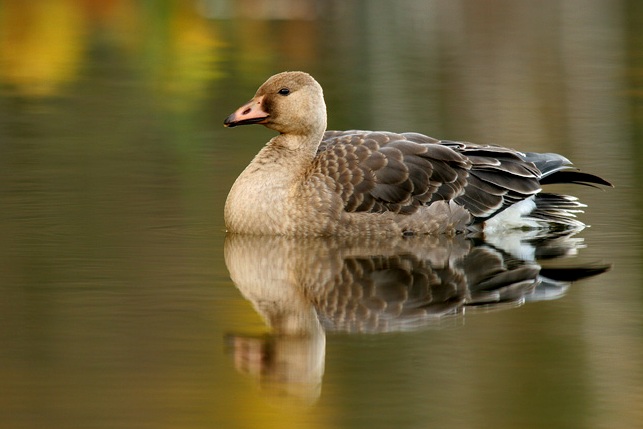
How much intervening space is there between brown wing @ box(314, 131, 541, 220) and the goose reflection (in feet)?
1.20

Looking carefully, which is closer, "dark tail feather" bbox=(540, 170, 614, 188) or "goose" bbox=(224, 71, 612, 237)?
"goose" bbox=(224, 71, 612, 237)

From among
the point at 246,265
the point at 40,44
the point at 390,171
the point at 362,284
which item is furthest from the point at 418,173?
the point at 40,44

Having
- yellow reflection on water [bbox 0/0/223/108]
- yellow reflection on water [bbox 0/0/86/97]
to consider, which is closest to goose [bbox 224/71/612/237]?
yellow reflection on water [bbox 0/0/223/108]

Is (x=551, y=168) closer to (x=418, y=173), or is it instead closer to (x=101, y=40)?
(x=418, y=173)

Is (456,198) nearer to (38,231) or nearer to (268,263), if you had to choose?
(268,263)

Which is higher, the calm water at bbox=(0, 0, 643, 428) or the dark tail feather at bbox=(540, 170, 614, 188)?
the dark tail feather at bbox=(540, 170, 614, 188)

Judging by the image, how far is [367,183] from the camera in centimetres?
1212

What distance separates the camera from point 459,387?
24.6 feet

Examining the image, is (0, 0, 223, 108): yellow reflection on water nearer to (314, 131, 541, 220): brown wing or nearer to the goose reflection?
(314, 131, 541, 220): brown wing

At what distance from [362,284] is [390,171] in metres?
2.30

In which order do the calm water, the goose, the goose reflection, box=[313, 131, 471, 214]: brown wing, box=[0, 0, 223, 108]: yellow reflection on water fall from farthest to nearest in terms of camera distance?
box=[0, 0, 223, 108]: yellow reflection on water, box=[313, 131, 471, 214]: brown wing, the goose, the goose reflection, the calm water

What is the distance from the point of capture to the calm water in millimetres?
7340

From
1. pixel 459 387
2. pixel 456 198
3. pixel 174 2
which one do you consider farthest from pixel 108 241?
pixel 174 2

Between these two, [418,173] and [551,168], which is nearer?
[418,173]
